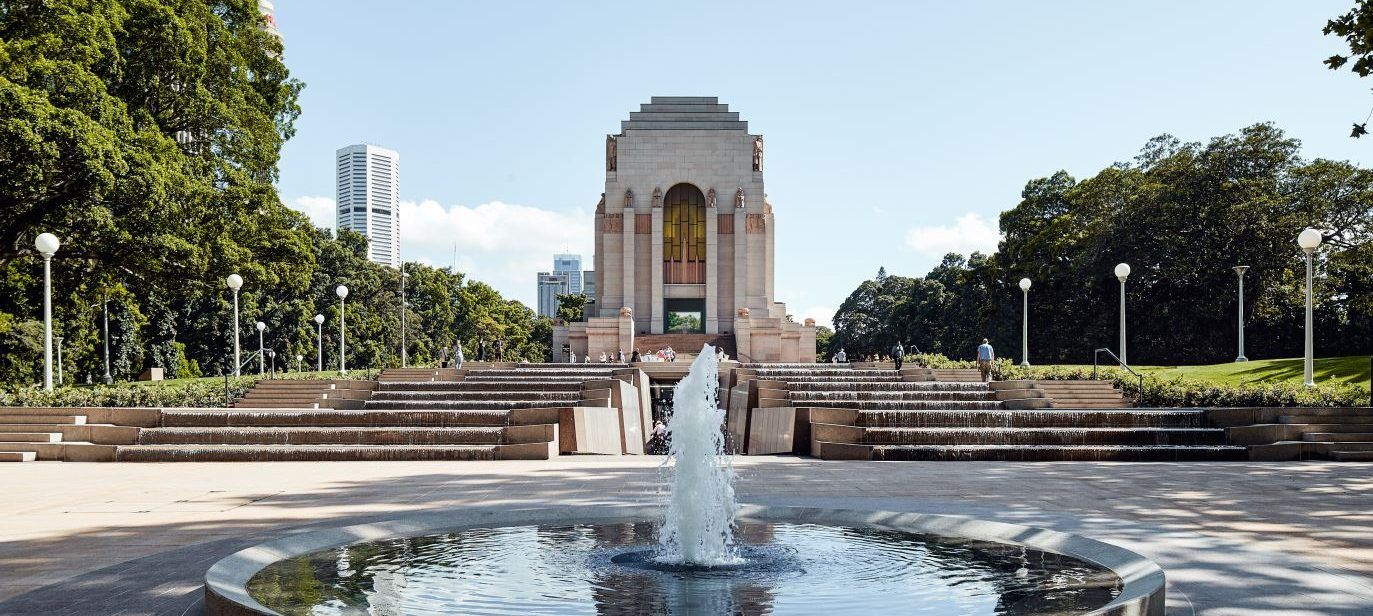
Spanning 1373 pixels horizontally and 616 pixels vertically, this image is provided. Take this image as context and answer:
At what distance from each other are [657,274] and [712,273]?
2564 millimetres

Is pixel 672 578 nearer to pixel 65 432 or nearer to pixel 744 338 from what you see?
pixel 65 432

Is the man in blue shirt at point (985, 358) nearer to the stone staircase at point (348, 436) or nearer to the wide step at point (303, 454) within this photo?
the stone staircase at point (348, 436)

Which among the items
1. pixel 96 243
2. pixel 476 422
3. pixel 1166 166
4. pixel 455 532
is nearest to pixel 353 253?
pixel 96 243

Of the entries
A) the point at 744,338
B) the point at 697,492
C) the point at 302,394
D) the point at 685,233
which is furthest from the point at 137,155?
the point at 685,233

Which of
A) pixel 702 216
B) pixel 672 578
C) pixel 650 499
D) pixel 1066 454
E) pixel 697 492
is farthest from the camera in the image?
pixel 702 216

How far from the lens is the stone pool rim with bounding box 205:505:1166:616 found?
222 inches

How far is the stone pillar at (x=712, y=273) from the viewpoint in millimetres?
49906

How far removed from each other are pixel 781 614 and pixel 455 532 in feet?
12.3

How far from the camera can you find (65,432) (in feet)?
62.7

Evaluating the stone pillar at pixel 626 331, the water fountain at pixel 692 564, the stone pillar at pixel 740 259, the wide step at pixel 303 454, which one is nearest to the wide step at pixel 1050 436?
the wide step at pixel 303 454

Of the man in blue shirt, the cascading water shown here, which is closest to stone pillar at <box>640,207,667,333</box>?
the man in blue shirt

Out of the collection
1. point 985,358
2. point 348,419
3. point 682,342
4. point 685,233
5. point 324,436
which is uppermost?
point 685,233

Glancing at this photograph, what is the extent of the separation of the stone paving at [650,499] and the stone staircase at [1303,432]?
32.8 inches

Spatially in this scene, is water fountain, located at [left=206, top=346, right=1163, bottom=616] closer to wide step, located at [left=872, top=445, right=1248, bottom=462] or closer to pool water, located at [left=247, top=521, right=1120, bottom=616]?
pool water, located at [left=247, top=521, right=1120, bottom=616]
